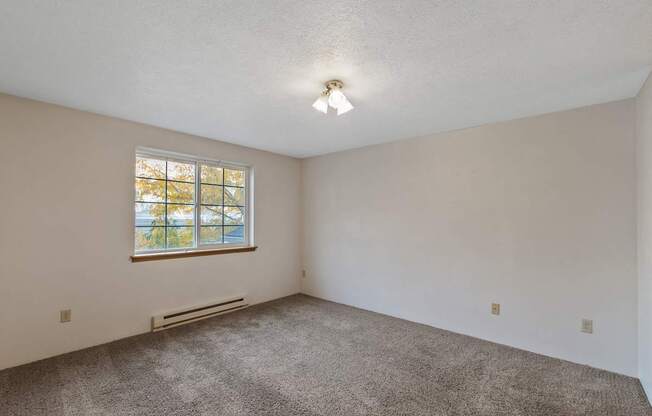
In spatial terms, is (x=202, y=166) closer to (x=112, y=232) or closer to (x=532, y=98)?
(x=112, y=232)

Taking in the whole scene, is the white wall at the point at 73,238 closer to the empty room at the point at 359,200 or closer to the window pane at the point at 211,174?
the empty room at the point at 359,200

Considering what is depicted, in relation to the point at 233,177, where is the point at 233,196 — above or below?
below

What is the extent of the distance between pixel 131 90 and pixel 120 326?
2.27m

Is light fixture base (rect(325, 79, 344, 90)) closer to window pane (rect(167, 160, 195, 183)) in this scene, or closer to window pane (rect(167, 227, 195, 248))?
window pane (rect(167, 160, 195, 183))

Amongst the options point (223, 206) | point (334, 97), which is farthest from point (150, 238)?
point (334, 97)

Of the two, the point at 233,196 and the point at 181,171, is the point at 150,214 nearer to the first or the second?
the point at 181,171

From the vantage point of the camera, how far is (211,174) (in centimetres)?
394

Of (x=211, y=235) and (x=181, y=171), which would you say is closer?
(x=181, y=171)

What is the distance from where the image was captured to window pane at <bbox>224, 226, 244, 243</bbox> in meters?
4.10

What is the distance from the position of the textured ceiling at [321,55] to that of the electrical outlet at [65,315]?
184 cm

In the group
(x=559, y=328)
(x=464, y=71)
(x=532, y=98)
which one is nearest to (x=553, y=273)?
(x=559, y=328)

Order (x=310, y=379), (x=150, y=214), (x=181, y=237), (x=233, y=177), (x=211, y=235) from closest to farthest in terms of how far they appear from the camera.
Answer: (x=310, y=379)
(x=150, y=214)
(x=181, y=237)
(x=211, y=235)
(x=233, y=177)

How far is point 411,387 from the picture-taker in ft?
7.30

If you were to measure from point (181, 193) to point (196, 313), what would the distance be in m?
1.43
